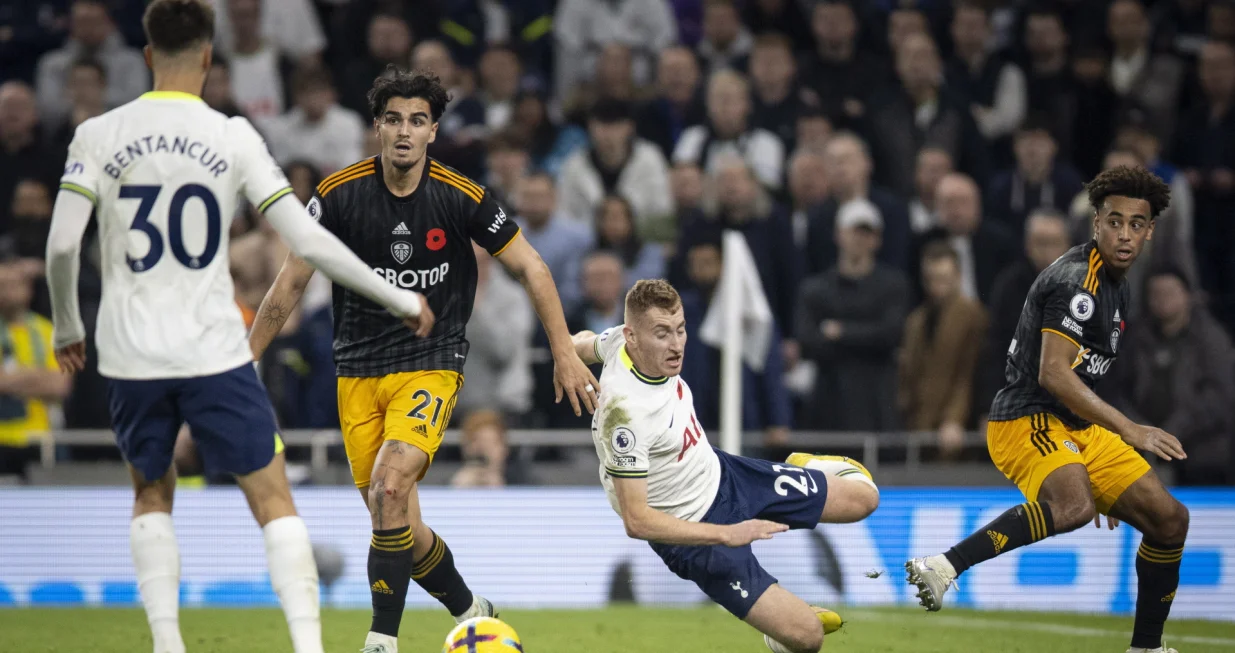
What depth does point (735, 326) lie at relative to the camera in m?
11.0

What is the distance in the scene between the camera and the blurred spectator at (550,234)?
12.6 meters

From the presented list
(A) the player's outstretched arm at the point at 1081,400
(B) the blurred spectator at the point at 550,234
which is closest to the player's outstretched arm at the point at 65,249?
(A) the player's outstretched arm at the point at 1081,400

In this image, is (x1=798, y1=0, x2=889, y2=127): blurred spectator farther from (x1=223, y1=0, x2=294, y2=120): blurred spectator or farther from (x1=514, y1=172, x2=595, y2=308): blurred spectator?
(x1=223, y1=0, x2=294, y2=120): blurred spectator

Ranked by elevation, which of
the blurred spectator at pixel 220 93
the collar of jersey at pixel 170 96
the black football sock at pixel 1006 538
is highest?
the blurred spectator at pixel 220 93

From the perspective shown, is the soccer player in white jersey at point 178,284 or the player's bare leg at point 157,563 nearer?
the soccer player in white jersey at point 178,284

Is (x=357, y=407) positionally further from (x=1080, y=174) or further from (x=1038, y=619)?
(x=1080, y=174)

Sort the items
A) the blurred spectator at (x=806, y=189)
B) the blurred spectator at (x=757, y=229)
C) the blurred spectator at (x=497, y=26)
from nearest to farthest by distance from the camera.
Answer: the blurred spectator at (x=757, y=229), the blurred spectator at (x=806, y=189), the blurred spectator at (x=497, y=26)

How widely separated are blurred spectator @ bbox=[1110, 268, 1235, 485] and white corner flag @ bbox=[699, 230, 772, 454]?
9.33 feet

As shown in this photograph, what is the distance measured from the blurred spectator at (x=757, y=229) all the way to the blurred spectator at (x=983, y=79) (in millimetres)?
2751

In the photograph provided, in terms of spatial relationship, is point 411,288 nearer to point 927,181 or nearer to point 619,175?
point 619,175

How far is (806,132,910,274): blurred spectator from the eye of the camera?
12547mm

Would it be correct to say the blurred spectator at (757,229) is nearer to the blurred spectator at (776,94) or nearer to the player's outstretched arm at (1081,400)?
the blurred spectator at (776,94)

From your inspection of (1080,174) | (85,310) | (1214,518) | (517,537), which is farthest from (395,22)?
(1214,518)

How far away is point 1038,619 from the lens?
10180mm
